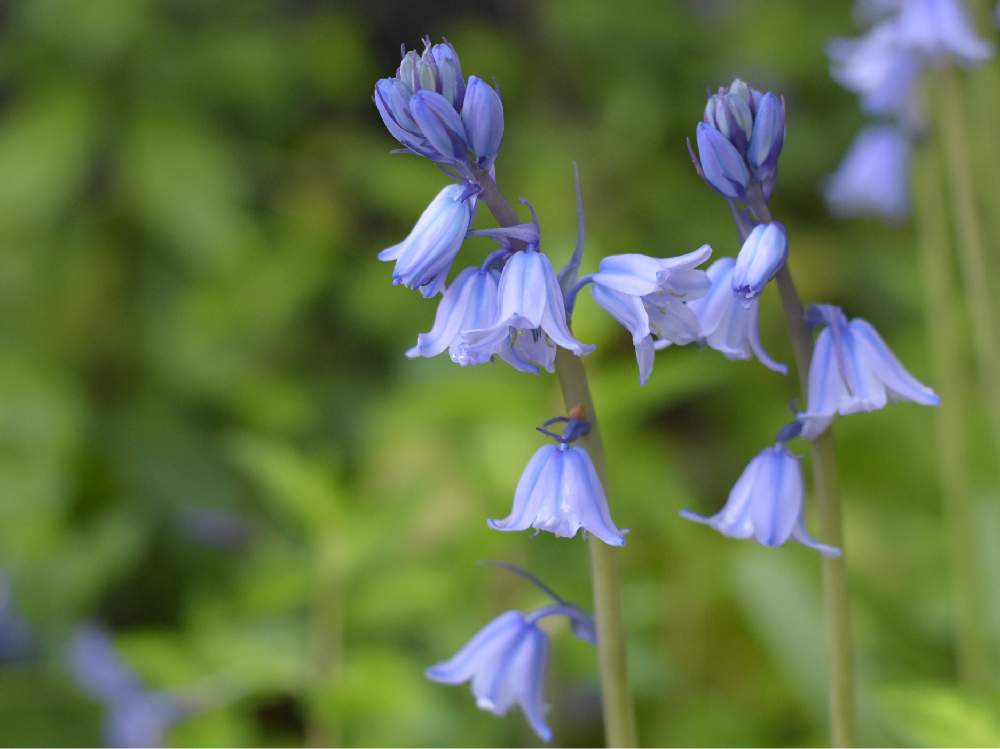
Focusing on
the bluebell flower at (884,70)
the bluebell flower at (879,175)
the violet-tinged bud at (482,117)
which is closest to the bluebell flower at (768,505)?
the violet-tinged bud at (482,117)

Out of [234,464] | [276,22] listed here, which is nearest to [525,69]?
[276,22]

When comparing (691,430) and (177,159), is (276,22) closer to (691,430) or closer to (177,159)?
(177,159)

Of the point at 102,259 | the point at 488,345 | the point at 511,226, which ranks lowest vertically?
the point at 488,345

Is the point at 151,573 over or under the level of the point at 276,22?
under

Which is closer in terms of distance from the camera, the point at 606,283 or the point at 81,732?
the point at 606,283

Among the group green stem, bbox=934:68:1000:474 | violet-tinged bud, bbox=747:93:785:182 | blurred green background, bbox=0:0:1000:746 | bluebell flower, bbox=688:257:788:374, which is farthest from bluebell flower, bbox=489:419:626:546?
green stem, bbox=934:68:1000:474

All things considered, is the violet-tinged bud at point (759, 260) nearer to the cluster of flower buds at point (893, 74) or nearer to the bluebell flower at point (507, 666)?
the bluebell flower at point (507, 666)

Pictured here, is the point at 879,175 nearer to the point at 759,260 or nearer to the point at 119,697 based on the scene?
the point at 759,260
